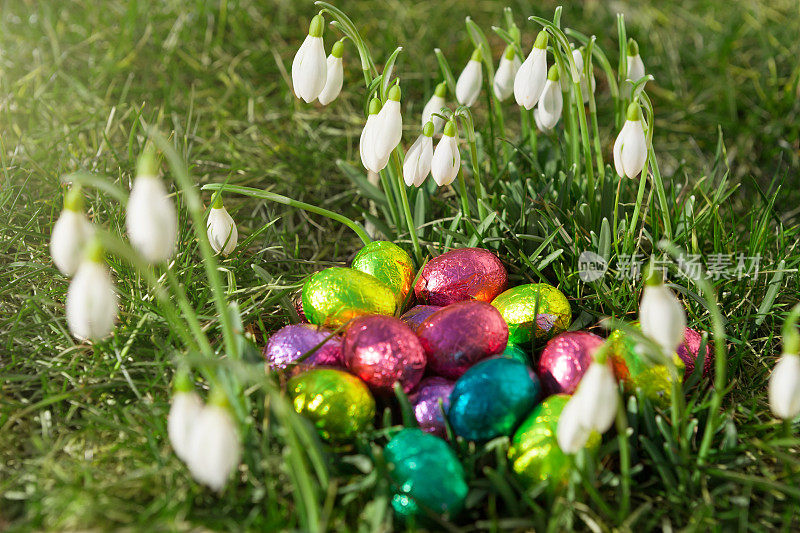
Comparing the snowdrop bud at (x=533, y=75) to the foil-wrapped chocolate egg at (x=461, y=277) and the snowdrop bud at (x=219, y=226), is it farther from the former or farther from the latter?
the snowdrop bud at (x=219, y=226)

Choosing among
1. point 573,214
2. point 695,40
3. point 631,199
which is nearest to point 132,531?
point 573,214

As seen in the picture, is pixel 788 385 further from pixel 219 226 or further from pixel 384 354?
pixel 219 226

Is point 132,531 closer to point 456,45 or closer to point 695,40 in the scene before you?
point 456,45

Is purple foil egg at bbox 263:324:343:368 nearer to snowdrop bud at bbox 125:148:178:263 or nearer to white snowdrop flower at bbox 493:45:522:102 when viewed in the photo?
snowdrop bud at bbox 125:148:178:263

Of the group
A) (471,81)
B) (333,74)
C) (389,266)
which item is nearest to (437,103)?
(471,81)

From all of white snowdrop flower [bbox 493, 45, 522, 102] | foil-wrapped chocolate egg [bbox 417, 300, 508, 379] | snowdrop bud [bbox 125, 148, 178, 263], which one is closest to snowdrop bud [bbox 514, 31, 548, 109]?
white snowdrop flower [bbox 493, 45, 522, 102]
